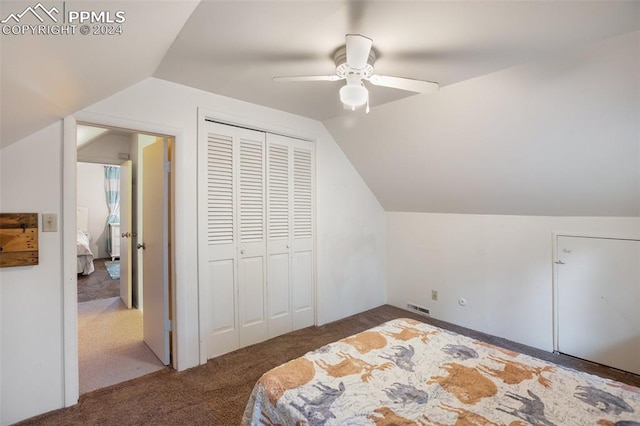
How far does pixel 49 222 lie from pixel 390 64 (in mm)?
2487

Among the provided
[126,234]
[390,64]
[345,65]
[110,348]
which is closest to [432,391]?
[345,65]

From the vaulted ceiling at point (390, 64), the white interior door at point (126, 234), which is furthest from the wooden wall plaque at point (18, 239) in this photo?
the white interior door at point (126, 234)

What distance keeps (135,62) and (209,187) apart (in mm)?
1128

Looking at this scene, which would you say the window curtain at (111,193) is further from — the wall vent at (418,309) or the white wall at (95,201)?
the wall vent at (418,309)

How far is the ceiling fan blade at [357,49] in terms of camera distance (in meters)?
1.37

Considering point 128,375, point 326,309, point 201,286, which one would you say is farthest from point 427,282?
point 128,375

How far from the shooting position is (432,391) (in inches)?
51.0

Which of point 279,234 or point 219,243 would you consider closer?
point 219,243

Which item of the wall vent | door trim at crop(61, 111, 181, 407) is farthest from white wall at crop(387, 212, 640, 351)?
door trim at crop(61, 111, 181, 407)

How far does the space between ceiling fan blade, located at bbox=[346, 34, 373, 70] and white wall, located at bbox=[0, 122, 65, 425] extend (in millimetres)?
1933

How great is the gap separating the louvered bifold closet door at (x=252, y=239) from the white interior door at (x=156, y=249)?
0.63 meters

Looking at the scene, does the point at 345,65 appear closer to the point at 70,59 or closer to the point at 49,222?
the point at 70,59

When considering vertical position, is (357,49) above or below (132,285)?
above

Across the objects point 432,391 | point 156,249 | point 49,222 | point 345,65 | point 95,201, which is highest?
point 345,65
